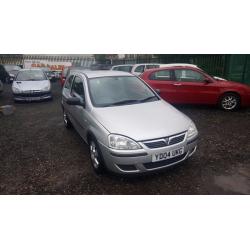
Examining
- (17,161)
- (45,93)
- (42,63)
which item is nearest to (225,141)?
(17,161)

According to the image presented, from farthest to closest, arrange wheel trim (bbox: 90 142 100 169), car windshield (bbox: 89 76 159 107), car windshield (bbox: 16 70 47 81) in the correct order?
car windshield (bbox: 16 70 47 81) < car windshield (bbox: 89 76 159 107) < wheel trim (bbox: 90 142 100 169)

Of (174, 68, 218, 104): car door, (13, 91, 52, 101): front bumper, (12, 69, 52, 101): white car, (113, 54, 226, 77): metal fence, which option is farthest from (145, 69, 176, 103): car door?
(113, 54, 226, 77): metal fence

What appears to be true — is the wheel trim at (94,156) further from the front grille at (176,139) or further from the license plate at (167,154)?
the front grille at (176,139)

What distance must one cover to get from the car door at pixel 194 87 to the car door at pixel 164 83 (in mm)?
→ 167

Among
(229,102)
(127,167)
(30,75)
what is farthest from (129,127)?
(30,75)

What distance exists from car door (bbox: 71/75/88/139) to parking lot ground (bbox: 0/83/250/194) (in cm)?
59

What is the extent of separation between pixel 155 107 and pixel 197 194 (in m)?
1.63

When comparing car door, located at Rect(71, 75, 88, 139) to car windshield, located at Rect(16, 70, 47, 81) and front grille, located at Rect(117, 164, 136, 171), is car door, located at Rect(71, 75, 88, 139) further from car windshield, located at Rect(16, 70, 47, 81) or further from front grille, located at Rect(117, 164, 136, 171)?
car windshield, located at Rect(16, 70, 47, 81)

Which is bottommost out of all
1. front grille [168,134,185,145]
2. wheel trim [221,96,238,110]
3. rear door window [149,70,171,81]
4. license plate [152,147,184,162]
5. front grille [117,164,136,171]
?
wheel trim [221,96,238,110]

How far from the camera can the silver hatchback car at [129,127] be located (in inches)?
128

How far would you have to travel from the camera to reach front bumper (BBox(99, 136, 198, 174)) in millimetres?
3219

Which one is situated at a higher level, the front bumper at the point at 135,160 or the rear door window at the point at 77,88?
the rear door window at the point at 77,88

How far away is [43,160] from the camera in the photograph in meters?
4.59

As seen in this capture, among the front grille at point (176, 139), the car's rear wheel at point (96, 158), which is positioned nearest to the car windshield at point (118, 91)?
the car's rear wheel at point (96, 158)
